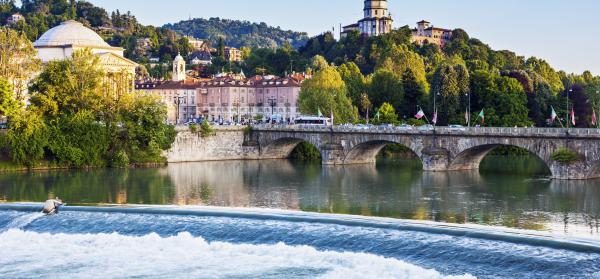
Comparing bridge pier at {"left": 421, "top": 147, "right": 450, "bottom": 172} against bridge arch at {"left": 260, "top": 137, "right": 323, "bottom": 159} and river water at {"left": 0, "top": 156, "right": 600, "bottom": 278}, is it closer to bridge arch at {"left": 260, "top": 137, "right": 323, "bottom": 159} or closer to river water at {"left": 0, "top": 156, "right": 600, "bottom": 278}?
river water at {"left": 0, "top": 156, "right": 600, "bottom": 278}

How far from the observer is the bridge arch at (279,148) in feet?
256

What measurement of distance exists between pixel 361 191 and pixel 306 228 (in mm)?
17101

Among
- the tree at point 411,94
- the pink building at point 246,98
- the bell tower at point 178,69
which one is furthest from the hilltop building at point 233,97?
the tree at point 411,94

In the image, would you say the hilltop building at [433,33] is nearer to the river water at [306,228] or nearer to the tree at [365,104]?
the tree at [365,104]

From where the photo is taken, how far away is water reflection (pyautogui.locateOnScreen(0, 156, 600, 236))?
41031 mm

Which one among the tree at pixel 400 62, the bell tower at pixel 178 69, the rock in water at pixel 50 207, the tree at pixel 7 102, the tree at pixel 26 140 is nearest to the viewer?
the rock in water at pixel 50 207

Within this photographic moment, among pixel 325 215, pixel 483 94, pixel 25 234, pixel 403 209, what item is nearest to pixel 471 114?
pixel 483 94

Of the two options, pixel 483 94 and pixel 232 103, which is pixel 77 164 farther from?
pixel 232 103

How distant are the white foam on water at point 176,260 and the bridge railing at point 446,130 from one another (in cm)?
2791

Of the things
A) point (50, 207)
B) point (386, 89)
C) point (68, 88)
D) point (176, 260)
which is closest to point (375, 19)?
point (386, 89)

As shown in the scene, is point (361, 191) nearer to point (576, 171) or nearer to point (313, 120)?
point (576, 171)

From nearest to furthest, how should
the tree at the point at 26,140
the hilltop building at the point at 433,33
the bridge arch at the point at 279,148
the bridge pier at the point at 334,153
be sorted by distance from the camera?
1. the tree at the point at 26,140
2. the bridge pier at the point at 334,153
3. the bridge arch at the point at 279,148
4. the hilltop building at the point at 433,33

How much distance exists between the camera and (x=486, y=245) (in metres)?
29.6

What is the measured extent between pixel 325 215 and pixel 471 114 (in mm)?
51390
